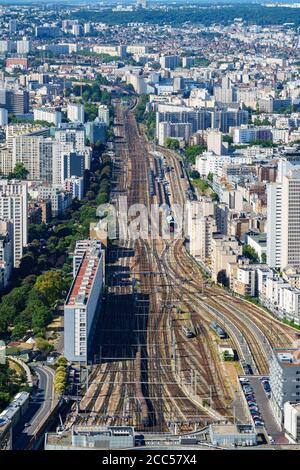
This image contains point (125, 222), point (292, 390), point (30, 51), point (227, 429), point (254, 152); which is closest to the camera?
point (227, 429)

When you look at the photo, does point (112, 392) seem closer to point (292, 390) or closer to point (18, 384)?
point (18, 384)

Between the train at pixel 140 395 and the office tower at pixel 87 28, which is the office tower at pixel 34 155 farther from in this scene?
the office tower at pixel 87 28

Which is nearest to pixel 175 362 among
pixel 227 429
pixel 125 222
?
pixel 227 429

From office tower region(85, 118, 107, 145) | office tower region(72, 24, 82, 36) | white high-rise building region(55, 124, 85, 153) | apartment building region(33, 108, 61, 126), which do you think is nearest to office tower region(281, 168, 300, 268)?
white high-rise building region(55, 124, 85, 153)

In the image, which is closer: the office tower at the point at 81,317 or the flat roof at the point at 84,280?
the office tower at the point at 81,317

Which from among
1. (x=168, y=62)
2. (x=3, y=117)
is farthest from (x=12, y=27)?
(x=3, y=117)

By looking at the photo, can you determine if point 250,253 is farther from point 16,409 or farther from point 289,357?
point 16,409

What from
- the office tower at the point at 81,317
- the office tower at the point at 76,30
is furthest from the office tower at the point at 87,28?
the office tower at the point at 81,317
